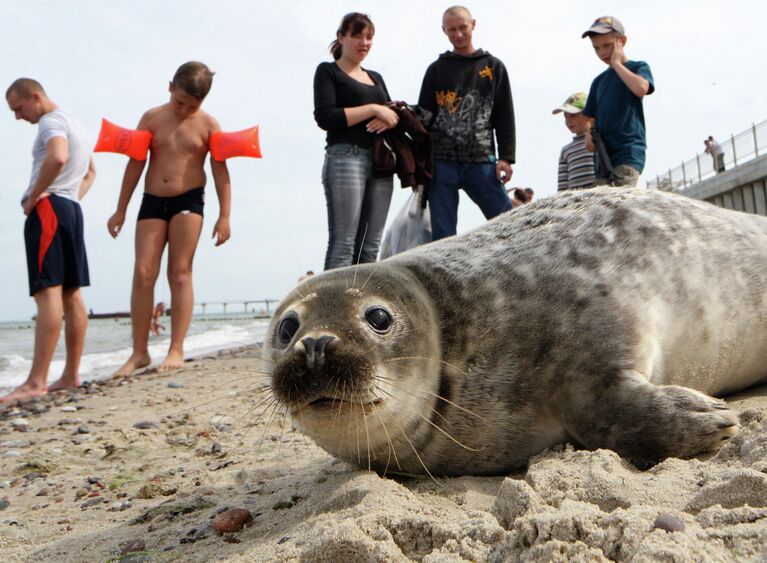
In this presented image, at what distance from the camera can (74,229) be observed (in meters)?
5.81

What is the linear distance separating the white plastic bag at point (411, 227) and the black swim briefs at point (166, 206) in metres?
1.79

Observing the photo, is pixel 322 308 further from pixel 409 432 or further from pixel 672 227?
pixel 672 227

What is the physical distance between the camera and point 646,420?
2016 mm

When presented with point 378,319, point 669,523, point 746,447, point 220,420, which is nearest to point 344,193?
point 220,420

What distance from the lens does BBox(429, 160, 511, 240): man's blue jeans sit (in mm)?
5254

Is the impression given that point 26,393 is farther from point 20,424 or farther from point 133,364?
point 20,424

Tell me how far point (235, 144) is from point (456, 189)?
220cm

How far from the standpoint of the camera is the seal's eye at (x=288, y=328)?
2298 mm

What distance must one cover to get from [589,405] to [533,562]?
940mm

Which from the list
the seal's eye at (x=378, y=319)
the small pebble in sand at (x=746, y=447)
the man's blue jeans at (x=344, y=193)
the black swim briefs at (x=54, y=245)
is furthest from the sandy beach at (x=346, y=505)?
the black swim briefs at (x=54, y=245)

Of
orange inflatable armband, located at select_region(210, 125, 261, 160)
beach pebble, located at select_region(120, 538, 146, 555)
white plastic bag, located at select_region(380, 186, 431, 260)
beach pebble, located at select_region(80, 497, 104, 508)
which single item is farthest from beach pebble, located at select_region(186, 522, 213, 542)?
orange inflatable armband, located at select_region(210, 125, 261, 160)

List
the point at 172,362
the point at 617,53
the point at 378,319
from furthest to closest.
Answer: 1. the point at 172,362
2. the point at 617,53
3. the point at 378,319

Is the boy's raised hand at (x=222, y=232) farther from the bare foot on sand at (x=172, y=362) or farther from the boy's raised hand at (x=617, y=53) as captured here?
the boy's raised hand at (x=617, y=53)

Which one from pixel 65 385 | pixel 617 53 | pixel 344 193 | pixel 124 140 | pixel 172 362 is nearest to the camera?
pixel 344 193
